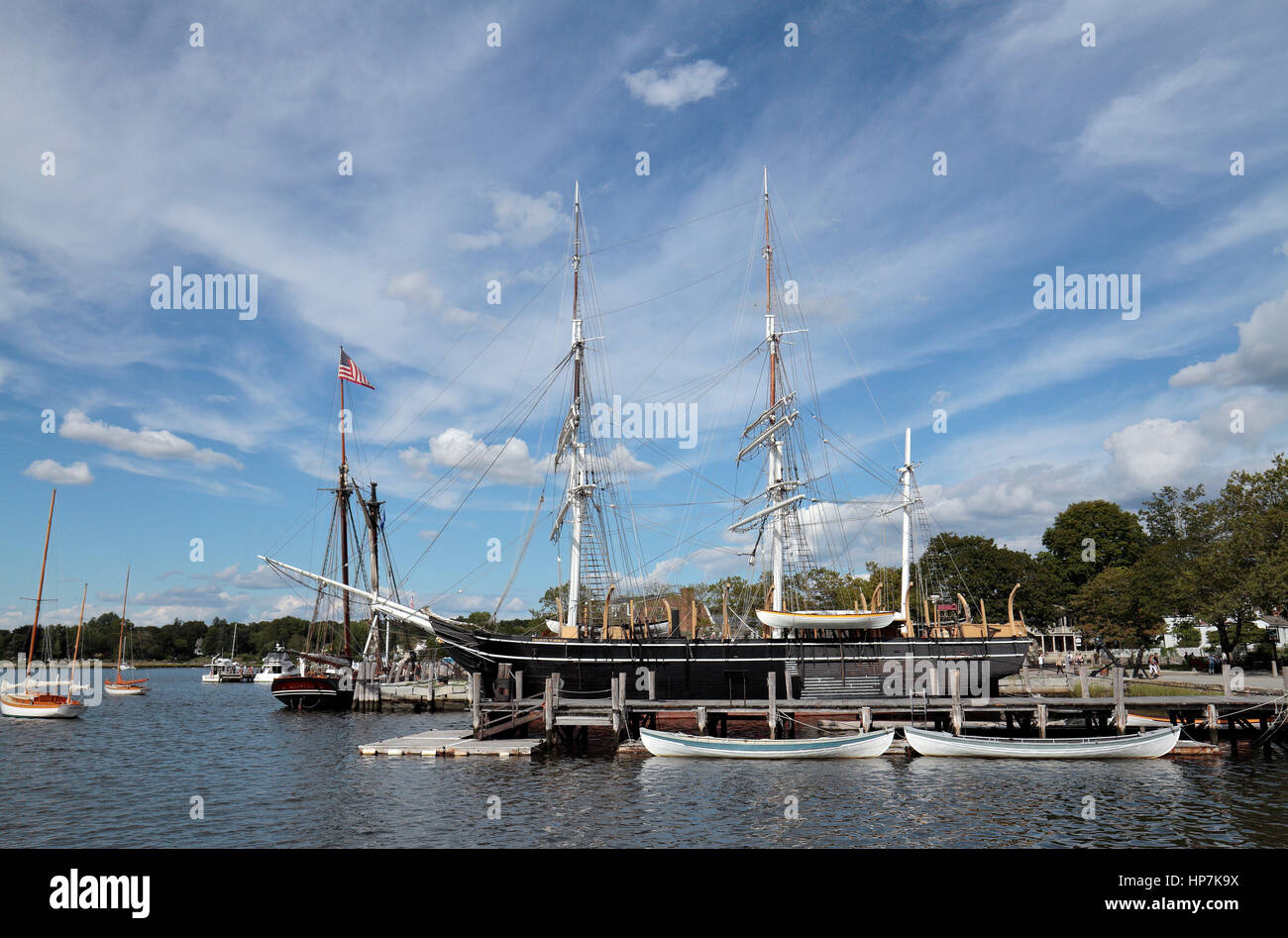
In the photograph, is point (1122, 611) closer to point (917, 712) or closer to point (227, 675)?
point (917, 712)

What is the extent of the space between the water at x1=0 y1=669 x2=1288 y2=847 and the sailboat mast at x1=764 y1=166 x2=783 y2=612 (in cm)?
1903

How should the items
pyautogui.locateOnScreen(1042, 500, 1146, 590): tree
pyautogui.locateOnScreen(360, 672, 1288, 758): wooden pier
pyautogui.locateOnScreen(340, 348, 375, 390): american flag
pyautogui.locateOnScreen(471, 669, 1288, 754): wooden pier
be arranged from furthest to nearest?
pyautogui.locateOnScreen(1042, 500, 1146, 590): tree < pyautogui.locateOnScreen(340, 348, 375, 390): american flag < pyautogui.locateOnScreen(471, 669, 1288, 754): wooden pier < pyautogui.locateOnScreen(360, 672, 1288, 758): wooden pier

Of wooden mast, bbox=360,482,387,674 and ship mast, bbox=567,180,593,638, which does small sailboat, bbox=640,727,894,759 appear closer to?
ship mast, bbox=567,180,593,638

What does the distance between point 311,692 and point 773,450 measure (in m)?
40.6

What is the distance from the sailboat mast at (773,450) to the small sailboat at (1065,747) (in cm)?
1720

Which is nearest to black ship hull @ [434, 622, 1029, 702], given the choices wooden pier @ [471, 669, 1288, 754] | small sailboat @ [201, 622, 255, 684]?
wooden pier @ [471, 669, 1288, 754]

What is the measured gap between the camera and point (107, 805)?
2794cm

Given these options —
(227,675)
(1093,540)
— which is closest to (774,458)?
(1093,540)

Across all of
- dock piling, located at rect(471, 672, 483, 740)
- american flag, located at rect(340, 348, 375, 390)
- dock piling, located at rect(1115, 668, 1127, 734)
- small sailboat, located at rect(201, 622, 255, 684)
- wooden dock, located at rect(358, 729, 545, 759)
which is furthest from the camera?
small sailboat, located at rect(201, 622, 255, 684)

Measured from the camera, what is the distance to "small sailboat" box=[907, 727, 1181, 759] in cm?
3275
